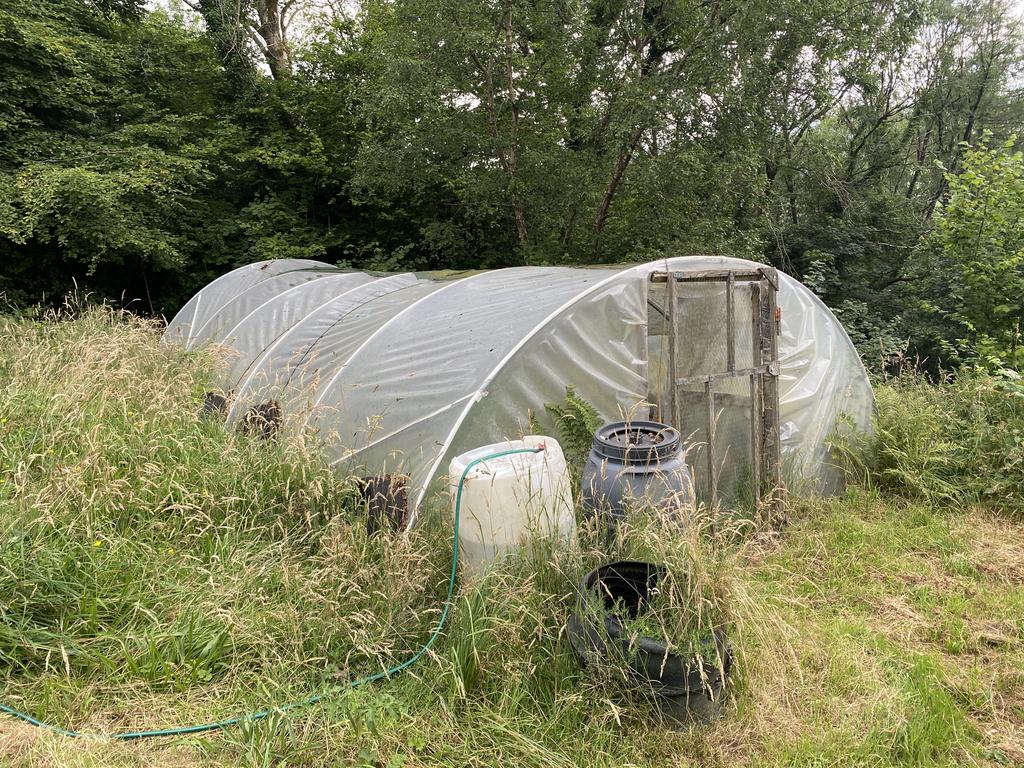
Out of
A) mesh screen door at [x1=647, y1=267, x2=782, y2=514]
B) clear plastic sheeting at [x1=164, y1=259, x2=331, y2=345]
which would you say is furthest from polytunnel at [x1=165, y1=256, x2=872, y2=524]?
clear plastic sheeting at [x1=164, y1=259, x2=331, y2=345]

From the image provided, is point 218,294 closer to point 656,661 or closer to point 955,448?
point 656,661

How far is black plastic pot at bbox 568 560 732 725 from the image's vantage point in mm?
2213

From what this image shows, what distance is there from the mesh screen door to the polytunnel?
10 millimetres

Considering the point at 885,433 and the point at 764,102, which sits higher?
the point at 764,102

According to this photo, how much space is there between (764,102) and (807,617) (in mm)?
7344

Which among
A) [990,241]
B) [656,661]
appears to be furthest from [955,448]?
[990,241]

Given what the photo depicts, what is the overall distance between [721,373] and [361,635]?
2.92m

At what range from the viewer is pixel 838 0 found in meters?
7.83

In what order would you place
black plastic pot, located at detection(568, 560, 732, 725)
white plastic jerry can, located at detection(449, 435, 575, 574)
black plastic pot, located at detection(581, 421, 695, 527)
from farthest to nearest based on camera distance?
black plastic pot, located at detection(581, 421, 695, 527) → white plastic jerry can, located at detection(449, 435, 575, 574) → black plastic pot, located at detection(568, 560, 732, 725)

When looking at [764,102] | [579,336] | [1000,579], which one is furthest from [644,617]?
[764,102]

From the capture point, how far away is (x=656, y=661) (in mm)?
2229

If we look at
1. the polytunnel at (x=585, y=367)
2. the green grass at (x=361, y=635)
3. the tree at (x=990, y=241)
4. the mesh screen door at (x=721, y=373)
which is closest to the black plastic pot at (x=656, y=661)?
the green grass at (x=361, y=635)

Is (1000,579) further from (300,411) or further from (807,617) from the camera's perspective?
(300,411)

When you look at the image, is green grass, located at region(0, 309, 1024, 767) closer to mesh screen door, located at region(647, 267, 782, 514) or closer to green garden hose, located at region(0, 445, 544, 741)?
green garden hose, located at region(0, 445, 544, 741)
